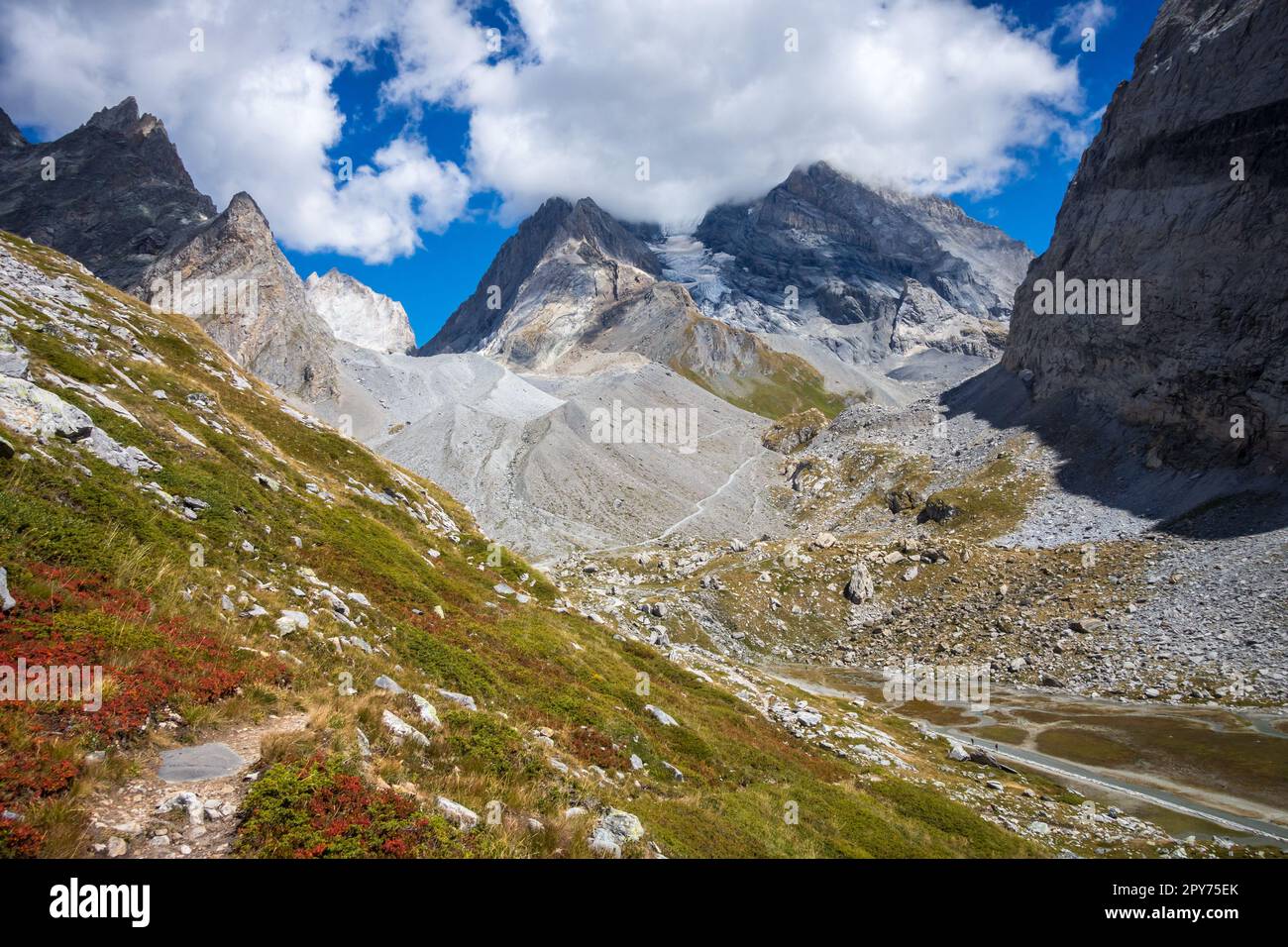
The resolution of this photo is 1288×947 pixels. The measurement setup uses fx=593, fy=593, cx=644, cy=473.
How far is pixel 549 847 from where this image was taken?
28.1 ft

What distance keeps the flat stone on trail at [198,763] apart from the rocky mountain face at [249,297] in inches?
5627

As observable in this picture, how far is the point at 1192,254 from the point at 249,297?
173 m

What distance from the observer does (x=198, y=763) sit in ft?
24.9

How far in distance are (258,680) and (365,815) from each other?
444cm

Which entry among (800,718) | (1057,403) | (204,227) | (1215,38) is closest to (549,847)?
(800,718)

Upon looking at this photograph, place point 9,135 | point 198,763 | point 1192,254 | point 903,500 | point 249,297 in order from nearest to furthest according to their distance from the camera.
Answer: point 198,763 → point 1192,254 → point 903,500 → point 249,297 → point 9,135

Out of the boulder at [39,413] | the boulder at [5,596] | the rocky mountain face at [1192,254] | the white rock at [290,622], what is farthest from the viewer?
the rocky mountain face at [1192,254]

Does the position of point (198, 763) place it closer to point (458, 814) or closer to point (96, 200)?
point (458, 814)

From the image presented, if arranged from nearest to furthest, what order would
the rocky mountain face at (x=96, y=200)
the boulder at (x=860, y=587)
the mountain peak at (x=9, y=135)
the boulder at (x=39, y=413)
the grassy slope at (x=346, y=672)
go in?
1. the grassy slope at (x=346, y=672)
2. the boulder at (x=39, y=413)
3. the boulder at (x=860, y=587)
4. the rocky mountain face at (x=96, y=200)
5. the mountain peak at (x=9, y=135)

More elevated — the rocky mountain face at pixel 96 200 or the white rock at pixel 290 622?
the rocky mountain face at pixel 96 200

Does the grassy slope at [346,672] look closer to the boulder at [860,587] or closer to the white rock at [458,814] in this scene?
the white rock at [458,814]

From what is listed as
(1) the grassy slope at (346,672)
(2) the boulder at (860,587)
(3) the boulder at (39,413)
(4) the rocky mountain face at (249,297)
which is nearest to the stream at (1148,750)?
(2) the boulder at (860,587)

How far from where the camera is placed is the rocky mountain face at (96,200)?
169 metres

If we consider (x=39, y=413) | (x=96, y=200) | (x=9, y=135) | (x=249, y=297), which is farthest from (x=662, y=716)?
(x=9, y=135)
